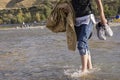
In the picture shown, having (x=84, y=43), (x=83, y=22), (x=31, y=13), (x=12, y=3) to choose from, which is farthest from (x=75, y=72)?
(x=12, y=3)

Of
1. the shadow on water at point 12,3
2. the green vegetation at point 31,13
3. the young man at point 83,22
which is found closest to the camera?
the young man at point 83,22

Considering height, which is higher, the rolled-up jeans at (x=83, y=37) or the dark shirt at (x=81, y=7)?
the dark shirt at (x=81, y=7)

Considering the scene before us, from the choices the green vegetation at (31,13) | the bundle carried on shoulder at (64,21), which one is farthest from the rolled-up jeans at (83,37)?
the green vegetation at (31,13)

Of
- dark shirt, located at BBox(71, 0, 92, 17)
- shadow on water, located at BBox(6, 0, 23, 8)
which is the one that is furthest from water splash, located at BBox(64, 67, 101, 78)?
shadow on water, located at BBox(6, 0, 23, 8)

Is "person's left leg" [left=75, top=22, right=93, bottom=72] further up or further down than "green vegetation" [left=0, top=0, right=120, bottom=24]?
further up

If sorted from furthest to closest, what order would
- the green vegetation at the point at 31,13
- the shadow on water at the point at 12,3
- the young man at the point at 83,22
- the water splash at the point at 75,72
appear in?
the shadow on water at the point at 12,3 → the green vegetation at the point at 31,13 → the young man at the point at 83,22 → the water splash at the point at 75,72

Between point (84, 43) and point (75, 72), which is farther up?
point (84, 43)

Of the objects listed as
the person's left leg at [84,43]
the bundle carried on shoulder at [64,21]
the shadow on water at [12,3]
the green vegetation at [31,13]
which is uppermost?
the bundle carried on shoulder at [64,21]

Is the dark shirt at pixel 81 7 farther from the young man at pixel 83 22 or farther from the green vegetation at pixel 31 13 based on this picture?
the green vegetation at pixel 31 13

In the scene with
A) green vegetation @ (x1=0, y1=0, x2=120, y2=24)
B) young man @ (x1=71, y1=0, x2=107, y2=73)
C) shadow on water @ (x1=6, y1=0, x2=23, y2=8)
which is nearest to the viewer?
young man @ (x1=71, y1=0, x2=107, y2=73)

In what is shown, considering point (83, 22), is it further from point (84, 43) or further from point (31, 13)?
point (31, 13)

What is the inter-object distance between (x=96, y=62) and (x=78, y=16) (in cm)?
149

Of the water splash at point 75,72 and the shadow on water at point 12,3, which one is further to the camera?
the shadow on water at point 12,3

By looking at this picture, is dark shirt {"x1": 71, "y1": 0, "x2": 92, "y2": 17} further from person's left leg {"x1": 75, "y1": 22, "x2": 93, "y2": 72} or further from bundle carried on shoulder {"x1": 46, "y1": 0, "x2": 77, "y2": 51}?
person's left leg {"x1": 75, "y1": 22, "x2": 93, "y2": 72}
